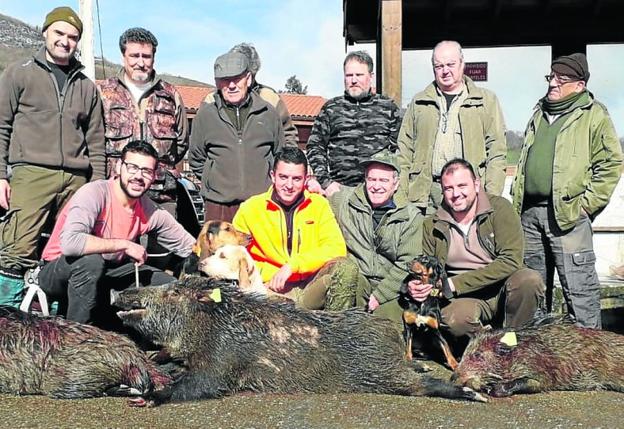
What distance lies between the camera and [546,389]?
4.31 m

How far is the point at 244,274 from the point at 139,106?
185 cm

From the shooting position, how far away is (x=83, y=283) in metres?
4.87

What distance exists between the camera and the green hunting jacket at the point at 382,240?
5324 millimetres

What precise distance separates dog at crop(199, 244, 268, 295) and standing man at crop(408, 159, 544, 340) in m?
1.06

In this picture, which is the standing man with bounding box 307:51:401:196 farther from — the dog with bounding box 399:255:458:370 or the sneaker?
the sneaker

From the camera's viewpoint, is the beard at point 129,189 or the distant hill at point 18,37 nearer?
the beard at point 129,189

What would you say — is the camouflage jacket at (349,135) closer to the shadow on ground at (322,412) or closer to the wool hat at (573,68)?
the wool hat at (573,68)

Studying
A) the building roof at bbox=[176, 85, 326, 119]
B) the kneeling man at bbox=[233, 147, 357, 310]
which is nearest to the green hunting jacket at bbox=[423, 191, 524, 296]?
the kneeling man at bbox=[233, 147, 357, 310]

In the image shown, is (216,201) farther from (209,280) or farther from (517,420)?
(517,420)

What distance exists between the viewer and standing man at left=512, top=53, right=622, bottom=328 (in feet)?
18.0

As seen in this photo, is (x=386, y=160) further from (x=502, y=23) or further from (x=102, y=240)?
(x=502, y=23)

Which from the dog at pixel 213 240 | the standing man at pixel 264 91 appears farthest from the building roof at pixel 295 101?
the dog at pixel 213 240

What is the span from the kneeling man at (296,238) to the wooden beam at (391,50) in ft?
5.61

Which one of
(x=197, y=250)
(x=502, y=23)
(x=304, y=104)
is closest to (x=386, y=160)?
(x=197, y=250)
